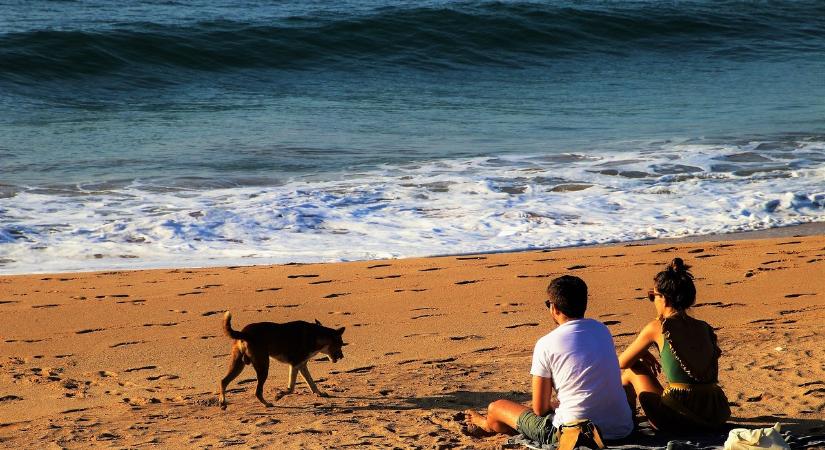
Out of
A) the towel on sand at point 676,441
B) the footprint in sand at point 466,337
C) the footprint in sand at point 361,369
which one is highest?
the towel on sand at point 676,441

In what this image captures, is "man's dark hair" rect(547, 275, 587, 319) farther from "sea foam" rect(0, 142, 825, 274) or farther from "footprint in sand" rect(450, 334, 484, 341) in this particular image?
"sea foam" rect(0, 142, 825, 274)

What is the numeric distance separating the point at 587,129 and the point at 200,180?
751cm

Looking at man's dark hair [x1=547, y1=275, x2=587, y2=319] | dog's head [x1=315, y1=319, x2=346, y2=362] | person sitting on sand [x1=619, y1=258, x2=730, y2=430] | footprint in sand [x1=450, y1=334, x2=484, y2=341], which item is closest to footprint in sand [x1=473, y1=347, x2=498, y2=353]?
footprint in sand [x1=450, y1=334, x2=484, y2=341]

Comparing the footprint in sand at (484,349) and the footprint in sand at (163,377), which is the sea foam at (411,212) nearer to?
the footprint in sand at (484,349)

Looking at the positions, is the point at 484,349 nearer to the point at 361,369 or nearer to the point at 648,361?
the point at 361,369

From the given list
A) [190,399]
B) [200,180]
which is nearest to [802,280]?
[190,399]

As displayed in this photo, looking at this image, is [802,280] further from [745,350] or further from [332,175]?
[332,175]

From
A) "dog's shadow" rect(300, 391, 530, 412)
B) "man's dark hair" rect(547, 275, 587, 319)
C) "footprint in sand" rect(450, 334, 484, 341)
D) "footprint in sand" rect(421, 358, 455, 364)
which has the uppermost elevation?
"man's dark hair" rect(547, 275, 587, 319)

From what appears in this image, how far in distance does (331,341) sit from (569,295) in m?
1.95

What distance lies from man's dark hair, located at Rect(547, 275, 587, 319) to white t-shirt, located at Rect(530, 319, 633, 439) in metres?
0.05

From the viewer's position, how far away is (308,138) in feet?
54.4

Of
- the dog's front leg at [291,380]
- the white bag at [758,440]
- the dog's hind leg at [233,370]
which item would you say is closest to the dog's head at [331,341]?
the dog's front leg at [291,380]

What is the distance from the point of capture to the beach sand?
5.08 m

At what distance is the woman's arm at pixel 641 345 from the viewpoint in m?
4.48
